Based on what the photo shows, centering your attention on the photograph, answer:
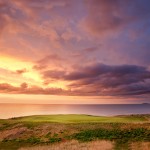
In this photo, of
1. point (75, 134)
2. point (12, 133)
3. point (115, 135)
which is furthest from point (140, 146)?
point (12, 133)

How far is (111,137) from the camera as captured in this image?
42969 mm

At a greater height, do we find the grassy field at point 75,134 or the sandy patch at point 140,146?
the grassy field at point 75,134

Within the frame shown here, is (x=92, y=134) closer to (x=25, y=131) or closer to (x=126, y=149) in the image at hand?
(x=126, y=149)

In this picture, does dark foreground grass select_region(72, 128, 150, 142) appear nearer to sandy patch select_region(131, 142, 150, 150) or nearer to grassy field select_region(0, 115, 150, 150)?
grassy field select_region(0, 115, 150, 150)

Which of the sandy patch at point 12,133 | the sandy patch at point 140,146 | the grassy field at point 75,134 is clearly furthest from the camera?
the sandy patch at point 12,133

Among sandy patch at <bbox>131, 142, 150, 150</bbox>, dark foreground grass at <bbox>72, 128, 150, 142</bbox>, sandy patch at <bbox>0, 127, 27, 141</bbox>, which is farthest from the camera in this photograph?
sandy patch at <bbox>0, 127, 27, 141</bbox>

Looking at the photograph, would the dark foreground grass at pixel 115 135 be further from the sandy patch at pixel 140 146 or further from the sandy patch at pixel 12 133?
the sandy patch at pixel 12 133

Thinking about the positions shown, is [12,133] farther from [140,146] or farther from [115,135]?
[140,146]

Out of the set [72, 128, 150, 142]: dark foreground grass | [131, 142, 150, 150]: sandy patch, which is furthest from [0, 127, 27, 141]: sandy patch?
[131, 142, 150, 150]: sandy patch

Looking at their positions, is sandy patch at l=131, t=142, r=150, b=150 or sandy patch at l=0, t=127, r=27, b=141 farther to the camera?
sandy patch at l=0, t=127, r=27, b=141

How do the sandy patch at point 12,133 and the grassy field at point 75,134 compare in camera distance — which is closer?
the grassy field at point 75,134

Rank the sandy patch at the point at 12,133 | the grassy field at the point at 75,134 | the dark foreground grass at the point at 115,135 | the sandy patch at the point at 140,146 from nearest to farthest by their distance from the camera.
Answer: the sandy patch at the point at 140,146, the grassy field at the point at 75,134, the dark foreground grass at the point at 115,135, the sandy patch at the point at 12,133

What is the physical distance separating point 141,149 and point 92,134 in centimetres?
1066

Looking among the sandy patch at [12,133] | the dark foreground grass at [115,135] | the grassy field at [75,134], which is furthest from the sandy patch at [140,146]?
the sandy patch at [12,133]
